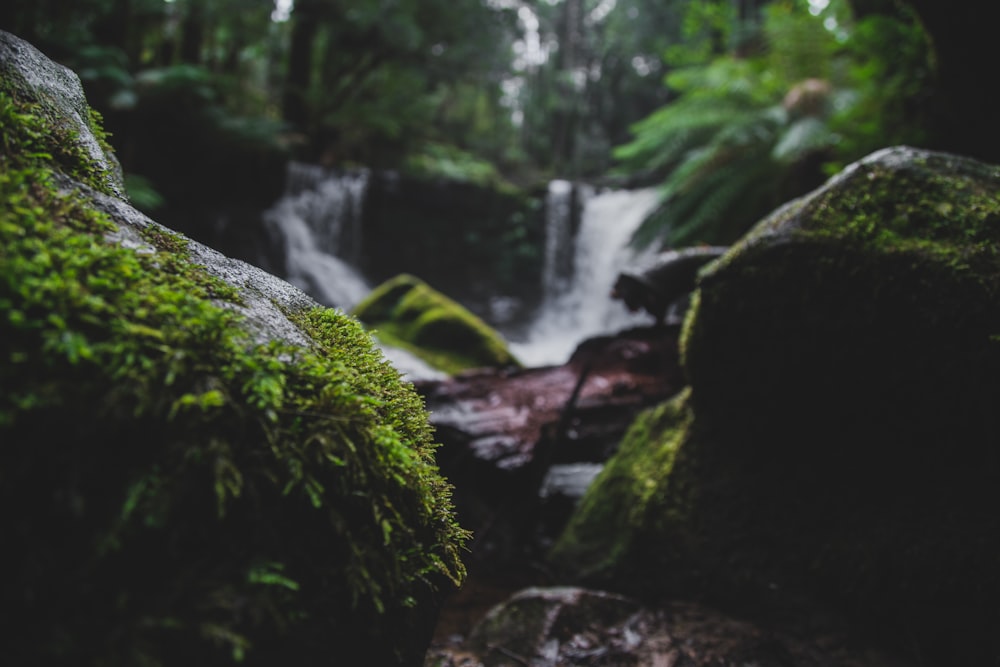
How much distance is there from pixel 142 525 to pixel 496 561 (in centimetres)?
285

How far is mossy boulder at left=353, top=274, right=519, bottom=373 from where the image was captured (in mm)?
5949

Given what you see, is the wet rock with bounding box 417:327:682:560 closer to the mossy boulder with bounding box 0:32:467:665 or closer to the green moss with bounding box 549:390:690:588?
the green moss with bounding box 549:390:690:588

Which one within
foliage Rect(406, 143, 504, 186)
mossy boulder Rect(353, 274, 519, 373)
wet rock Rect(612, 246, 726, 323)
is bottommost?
wet rock Rect(612, 246, 726, 323)

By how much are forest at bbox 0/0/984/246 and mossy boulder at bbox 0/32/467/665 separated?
1.81 meters

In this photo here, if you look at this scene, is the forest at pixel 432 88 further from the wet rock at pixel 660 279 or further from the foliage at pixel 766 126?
the wet rock at pixel 660 279

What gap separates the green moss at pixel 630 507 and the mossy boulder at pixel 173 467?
184 centimetres

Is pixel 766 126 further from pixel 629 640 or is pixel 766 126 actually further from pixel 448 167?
pixel 448 167

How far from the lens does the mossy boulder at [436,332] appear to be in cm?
595

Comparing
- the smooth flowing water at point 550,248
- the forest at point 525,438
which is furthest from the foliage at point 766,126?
the smooth flowing water at point 550,248

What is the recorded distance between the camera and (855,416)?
2.14m

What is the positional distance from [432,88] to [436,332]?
11.6m

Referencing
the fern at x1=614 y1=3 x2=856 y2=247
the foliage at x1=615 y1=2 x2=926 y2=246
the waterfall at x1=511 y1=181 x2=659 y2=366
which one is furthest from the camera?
the waterfall at x1=511 y1=181 x2=659 y2=366

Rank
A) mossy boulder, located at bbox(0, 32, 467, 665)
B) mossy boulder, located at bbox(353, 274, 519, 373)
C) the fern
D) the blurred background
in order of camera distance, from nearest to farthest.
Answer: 1. mossy boulder, located at bbox(0, 32, 467, 665)
2. the blurred background
3. mossy boulder, located at bbox(353, 274, 519, 373)
4. the fern

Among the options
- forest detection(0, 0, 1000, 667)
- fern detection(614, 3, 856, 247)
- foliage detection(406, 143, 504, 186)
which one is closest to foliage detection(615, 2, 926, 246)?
fern detection(614, 3, 856, 247)
